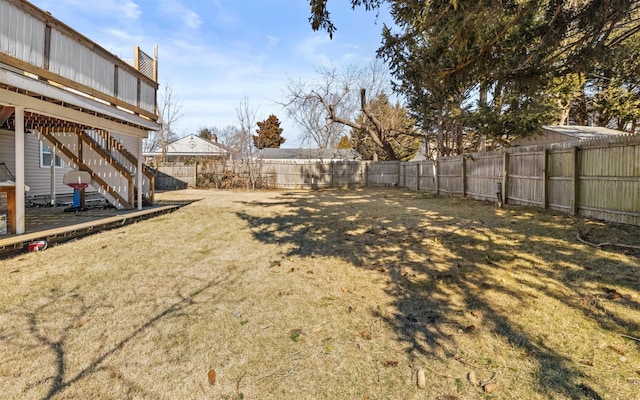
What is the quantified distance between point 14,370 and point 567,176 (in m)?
9.42

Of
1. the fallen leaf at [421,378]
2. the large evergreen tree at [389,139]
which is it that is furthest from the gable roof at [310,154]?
the fallen leaf at [421,378]

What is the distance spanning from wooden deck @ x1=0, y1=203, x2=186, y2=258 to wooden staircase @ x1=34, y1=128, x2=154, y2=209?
564mm

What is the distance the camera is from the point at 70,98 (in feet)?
17.1

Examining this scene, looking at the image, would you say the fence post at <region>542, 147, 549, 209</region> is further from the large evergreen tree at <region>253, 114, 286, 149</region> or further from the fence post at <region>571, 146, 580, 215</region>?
the large evergreen tree at <region>253, 114, 286, 149</region>

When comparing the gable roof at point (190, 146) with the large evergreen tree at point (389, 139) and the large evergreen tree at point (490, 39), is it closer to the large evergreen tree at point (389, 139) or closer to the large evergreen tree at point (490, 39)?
the large evergreen tree at point (389, 139)

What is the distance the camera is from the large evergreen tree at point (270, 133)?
46203mm

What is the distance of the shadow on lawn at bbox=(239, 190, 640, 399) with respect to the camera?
2496mm

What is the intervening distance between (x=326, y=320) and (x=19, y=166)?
5019mm

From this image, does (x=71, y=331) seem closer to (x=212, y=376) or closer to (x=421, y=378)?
(x=212, y=376)

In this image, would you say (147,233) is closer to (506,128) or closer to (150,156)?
(506,128)

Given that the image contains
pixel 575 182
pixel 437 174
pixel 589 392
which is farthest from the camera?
pixel 437 174

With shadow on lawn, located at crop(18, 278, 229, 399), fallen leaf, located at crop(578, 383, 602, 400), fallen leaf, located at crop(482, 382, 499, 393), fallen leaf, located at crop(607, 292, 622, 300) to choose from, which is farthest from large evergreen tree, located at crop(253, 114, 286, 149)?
fallen leaf, located at crop(578, 383, 602, 400)

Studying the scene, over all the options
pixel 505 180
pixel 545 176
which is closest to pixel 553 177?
pixel 545 176

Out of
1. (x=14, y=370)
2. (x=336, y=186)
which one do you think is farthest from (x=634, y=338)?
(x=336, y=186)
